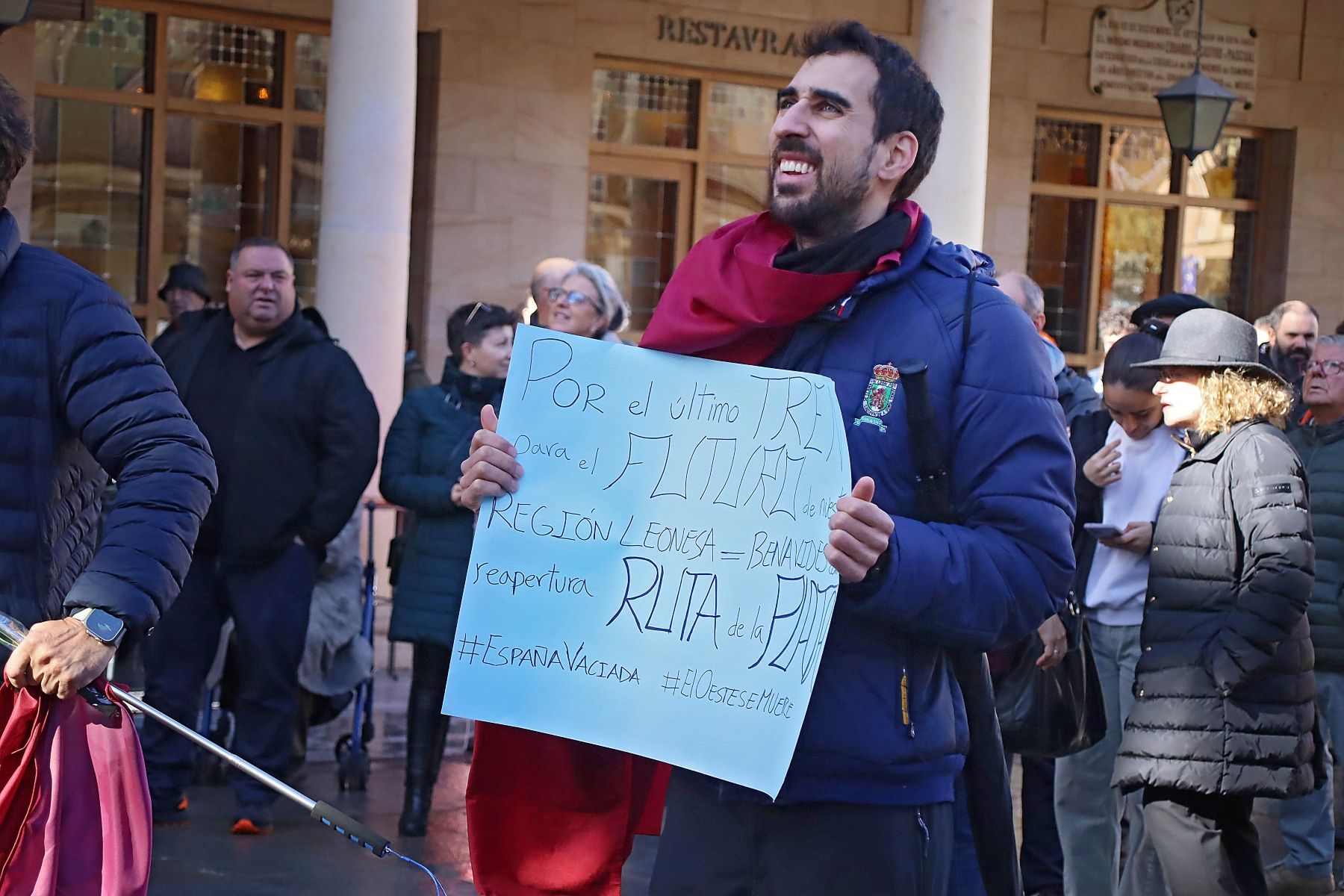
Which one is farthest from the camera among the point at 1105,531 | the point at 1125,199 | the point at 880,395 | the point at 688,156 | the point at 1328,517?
the point at 1125,199

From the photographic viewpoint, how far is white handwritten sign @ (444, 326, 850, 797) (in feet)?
9.64

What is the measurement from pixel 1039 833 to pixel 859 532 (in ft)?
14.2

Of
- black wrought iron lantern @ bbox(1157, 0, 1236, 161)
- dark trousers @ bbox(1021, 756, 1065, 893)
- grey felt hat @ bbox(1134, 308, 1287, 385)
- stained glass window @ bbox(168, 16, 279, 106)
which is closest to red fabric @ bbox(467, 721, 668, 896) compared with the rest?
grey felt hat @ bbox(1134, 308, 1287, 385)

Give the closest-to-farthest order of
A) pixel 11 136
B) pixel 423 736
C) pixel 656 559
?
pixel 656 559, pixel 11 136, pixel 423 736

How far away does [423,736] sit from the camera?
7.30 m

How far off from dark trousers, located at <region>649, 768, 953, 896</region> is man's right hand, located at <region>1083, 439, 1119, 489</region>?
3503mm

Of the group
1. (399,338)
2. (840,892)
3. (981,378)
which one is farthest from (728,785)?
(399,338)

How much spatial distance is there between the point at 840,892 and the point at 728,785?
0.80 feet

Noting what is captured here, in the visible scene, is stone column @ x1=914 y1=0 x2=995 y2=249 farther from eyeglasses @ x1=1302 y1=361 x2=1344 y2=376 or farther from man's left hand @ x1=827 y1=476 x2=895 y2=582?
man's left hand @ x1=827 y1=476 x2=895 y2=582

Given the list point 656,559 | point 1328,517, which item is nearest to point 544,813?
point 656,559

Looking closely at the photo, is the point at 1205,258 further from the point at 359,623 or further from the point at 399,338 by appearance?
the point at 359,623

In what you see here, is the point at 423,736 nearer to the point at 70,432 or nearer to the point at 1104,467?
the point at 1104,467

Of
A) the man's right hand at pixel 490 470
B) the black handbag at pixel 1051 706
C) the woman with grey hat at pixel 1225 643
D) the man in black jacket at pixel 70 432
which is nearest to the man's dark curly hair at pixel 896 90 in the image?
the man's right hand at pixel 490 470

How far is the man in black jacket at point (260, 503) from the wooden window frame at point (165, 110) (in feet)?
18.2
